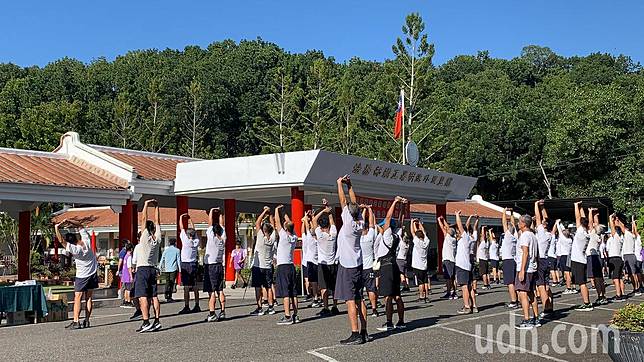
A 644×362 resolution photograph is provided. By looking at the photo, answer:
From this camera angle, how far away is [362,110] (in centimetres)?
4681

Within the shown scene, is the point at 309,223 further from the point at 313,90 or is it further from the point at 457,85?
the point at 457,85

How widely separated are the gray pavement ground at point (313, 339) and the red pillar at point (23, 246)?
31.7ft

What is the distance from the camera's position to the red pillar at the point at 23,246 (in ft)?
72.3

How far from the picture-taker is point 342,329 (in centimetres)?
1085

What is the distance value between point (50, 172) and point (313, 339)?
12013 mm

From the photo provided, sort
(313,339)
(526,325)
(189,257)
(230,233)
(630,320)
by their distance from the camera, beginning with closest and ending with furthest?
(630,320) → (313,339) → (526,325) → (189,257) → (230,233)

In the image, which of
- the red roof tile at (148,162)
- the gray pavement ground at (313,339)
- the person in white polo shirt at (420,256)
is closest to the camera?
the gray pavement ground at (313,339)

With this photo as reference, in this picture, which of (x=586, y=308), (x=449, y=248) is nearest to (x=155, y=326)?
(x=449, y=248)

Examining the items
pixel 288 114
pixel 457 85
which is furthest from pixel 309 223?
pixel 457 85

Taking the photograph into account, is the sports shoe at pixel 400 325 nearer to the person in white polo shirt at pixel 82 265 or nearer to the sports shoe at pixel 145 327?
the sports shoe at pixel 145 327

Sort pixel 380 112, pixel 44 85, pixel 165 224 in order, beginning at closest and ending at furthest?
pixel 165 224 → pixel 380 112 → pixel 44 85

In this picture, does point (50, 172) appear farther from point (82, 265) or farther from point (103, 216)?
point (103, 216)

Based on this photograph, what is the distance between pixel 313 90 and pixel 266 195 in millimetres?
23967

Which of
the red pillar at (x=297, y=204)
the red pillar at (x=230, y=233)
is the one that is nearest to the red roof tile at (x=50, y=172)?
the red pillar at (x=230, y=233)
